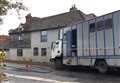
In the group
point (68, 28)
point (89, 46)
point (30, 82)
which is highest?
point (68, 28)

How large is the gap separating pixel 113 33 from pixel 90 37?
264 centimetres

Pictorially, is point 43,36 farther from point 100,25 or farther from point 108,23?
point 108,23

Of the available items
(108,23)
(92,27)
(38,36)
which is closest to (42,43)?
(38,36)

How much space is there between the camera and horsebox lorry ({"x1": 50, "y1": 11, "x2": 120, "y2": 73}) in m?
17.5

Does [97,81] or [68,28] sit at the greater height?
[68,28]

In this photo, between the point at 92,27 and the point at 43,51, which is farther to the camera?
the point at 43,51

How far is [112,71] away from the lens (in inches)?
814

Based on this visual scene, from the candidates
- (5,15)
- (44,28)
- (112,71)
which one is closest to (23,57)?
(44,28)

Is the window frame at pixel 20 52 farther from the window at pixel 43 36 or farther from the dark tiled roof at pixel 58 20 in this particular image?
the window at pixel 43 36

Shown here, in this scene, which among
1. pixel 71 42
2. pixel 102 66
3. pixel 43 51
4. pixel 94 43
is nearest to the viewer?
pixel 102 66

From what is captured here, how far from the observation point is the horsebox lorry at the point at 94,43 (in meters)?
17.5

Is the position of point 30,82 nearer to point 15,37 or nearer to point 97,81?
point 97,81

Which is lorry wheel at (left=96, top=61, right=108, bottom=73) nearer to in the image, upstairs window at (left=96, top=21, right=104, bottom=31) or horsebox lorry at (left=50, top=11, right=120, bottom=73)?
horsebox lorry at (left=50, top=11, right=120, bottom=73)

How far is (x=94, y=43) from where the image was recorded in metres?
19.4
